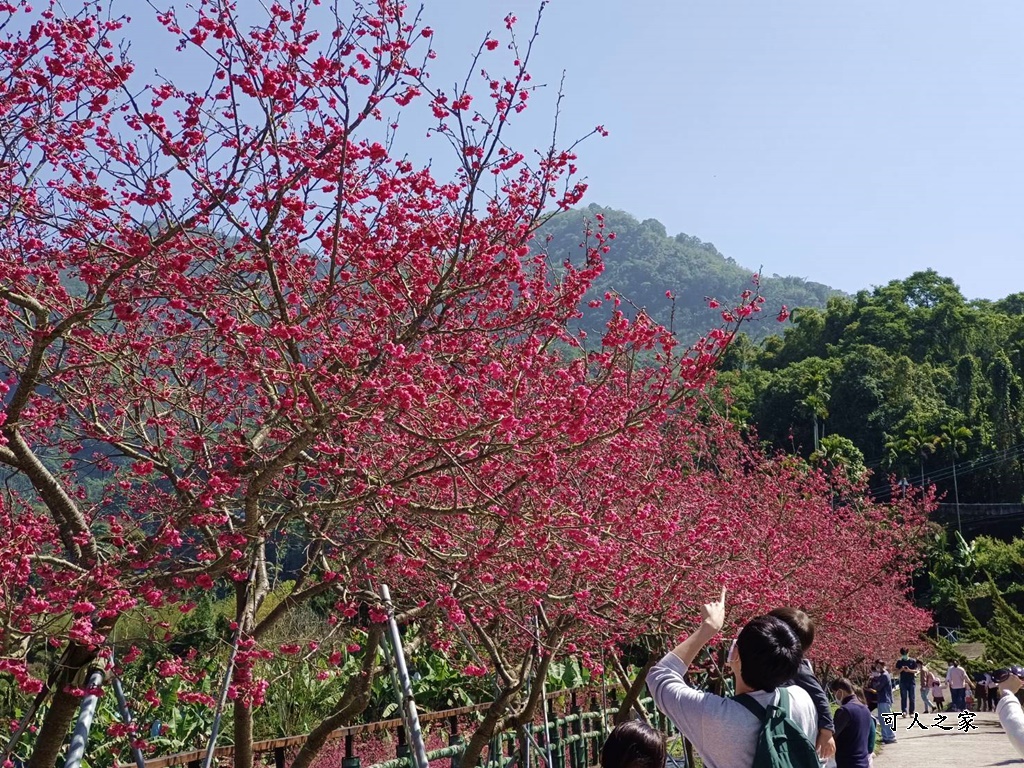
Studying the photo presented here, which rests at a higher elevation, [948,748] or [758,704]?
[758,704]

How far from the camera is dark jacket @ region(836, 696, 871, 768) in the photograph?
22.3 ft

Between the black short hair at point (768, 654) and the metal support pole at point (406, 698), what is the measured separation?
2213 millimetres

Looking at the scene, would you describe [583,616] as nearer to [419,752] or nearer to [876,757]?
[419,752]

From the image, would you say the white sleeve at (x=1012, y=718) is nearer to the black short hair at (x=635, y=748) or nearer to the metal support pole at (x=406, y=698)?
the metal support pole at (x=406, y=698)

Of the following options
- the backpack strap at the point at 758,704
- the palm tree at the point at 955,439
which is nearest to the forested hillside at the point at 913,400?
the palm tree at the point at 955,439

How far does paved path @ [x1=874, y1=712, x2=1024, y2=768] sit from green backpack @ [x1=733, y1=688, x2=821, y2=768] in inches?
446

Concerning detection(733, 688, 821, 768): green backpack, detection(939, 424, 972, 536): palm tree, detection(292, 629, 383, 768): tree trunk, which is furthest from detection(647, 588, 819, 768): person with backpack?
A: detection(939, 424, 972, 536): palm tree

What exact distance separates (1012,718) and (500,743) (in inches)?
181

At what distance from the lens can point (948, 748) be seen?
16875 mm

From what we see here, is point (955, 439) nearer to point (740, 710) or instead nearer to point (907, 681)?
point (907, 681)

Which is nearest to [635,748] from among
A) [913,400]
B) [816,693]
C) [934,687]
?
[816,693]

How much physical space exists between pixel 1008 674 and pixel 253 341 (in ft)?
13.9

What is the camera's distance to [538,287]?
21.4ft

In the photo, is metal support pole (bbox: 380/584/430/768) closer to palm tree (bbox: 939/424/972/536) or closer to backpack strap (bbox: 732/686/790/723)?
backpack strap (bbox: 732/686/790/723)
